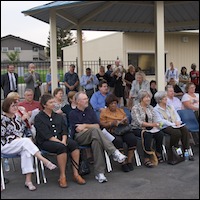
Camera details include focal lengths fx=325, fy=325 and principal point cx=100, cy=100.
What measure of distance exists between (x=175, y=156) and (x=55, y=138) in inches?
72.1

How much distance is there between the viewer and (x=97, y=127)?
4.76 meters

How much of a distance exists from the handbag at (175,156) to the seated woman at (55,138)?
1.46 meters

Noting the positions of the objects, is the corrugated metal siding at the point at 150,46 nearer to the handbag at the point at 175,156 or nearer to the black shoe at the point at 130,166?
the handbag at the point at 175,156

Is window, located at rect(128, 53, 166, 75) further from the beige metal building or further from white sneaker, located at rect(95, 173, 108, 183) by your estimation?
white sneaker, located at rect(95, 173, 108, 183)

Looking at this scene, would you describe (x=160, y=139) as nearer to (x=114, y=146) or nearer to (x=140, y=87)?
(x=114, y=146)

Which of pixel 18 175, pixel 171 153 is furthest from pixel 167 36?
pixel 18 175

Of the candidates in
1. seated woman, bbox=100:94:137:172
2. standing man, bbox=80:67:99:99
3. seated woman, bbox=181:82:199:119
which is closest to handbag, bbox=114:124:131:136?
seated woman, bbox=100:94:137:172

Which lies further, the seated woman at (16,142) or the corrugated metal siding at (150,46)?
the corrugated metal siding at (150,46)

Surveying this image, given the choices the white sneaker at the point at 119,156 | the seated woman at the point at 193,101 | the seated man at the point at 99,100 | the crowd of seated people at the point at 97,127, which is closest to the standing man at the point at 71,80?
the seated man at the point at 99,100

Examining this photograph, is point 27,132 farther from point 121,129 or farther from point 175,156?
point 175,156

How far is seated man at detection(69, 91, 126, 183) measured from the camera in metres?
4.39

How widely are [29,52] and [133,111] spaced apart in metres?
43.7

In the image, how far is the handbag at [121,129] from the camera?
4902 millimetres

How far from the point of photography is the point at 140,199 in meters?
3.00
